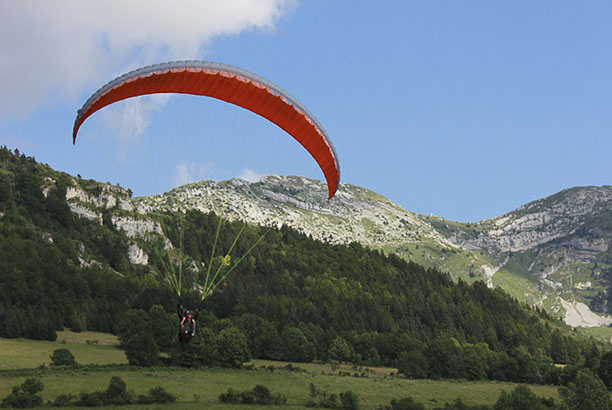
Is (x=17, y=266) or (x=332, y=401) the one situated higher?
(x=17, y=266)

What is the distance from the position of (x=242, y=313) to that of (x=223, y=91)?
348 ft

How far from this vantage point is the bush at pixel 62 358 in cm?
7728

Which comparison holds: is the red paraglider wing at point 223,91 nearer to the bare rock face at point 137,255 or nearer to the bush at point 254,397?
the bush at point 254,397

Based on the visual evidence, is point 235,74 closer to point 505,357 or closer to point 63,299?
point 63,299

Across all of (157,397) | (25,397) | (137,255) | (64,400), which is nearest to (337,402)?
(157,397)

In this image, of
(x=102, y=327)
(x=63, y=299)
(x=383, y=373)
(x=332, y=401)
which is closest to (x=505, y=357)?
(x=383, y=373)

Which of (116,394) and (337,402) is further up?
(116,394)

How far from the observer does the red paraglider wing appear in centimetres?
2695

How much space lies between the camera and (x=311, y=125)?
3020cm

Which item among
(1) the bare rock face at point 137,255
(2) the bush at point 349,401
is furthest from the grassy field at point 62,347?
(1) the bare rock face at point 137,255

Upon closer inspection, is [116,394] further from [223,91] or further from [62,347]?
[223,91]

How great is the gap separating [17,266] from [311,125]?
117 metres

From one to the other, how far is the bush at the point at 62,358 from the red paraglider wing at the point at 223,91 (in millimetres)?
58403

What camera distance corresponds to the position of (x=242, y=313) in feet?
429
